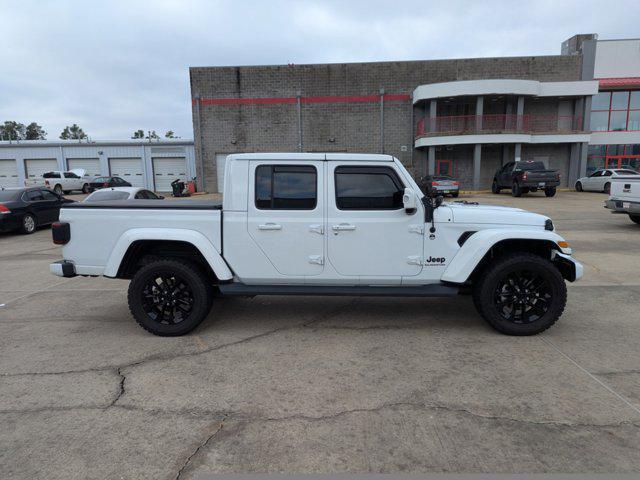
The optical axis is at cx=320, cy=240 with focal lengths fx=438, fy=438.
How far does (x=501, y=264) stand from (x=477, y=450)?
2290mm

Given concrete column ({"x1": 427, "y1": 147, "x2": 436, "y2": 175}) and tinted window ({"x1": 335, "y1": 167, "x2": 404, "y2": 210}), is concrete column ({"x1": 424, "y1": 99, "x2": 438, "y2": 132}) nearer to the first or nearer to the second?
concrete column ({"x1": 427, "y1": 147, "x2": 436, "y2": 175})

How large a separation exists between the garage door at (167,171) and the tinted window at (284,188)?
35080 millimetres

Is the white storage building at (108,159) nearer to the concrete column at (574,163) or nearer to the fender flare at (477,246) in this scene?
the concrete column at (574,163)

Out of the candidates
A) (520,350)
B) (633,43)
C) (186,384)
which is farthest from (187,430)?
(633,43)

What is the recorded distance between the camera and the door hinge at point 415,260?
4.64 meters

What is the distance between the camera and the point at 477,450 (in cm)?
278

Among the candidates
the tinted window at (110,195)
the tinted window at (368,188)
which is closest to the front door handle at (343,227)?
the tinted window at (368,188)

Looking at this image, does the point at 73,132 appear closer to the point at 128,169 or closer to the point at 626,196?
the point at 128,169

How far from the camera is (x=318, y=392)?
354cm

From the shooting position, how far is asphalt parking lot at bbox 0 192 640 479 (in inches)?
107

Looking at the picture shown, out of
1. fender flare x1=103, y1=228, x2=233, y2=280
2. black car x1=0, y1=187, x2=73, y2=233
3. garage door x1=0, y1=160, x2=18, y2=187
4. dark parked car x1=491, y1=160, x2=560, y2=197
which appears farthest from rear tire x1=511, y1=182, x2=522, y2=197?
garage door x1=0, y1=160, x2=18, y2=187

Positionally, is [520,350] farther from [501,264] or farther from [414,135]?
[414,135]

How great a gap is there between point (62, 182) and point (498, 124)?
3110 centimetres

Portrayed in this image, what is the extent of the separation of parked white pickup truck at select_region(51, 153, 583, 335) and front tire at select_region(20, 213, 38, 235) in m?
10.5
